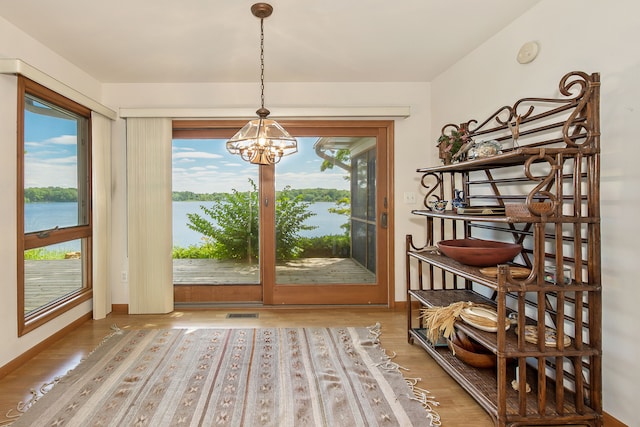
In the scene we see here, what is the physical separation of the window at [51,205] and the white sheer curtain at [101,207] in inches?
4.3

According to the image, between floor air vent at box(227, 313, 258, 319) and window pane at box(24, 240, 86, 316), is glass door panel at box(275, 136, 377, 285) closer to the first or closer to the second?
floor air vent at box(227, 313, 258, 319)

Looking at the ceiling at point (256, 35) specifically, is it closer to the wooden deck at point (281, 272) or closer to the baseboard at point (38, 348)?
the wooden deck at point (281, 272)

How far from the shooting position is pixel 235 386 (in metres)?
2.15

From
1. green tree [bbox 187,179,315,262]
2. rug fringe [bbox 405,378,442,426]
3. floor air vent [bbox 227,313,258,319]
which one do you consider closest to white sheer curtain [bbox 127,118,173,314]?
green tree [bbox 187,179,315,262]

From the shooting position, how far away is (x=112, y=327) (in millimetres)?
3115

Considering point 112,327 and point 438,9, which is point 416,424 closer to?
point 438,9

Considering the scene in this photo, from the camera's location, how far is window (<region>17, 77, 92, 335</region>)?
2559 mm

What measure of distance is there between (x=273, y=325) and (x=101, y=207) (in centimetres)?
192

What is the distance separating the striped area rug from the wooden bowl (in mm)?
315

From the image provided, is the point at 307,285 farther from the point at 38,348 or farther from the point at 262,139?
the point at 38,348

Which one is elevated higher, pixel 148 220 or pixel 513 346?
pixel 148 220

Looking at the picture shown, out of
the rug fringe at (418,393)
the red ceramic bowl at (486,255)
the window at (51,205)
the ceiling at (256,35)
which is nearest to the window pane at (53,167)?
the window at (51,205)

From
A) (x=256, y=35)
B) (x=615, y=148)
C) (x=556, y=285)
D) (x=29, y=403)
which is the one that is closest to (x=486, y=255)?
(x=556, y=285)

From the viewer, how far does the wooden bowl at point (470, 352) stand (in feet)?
6.86
